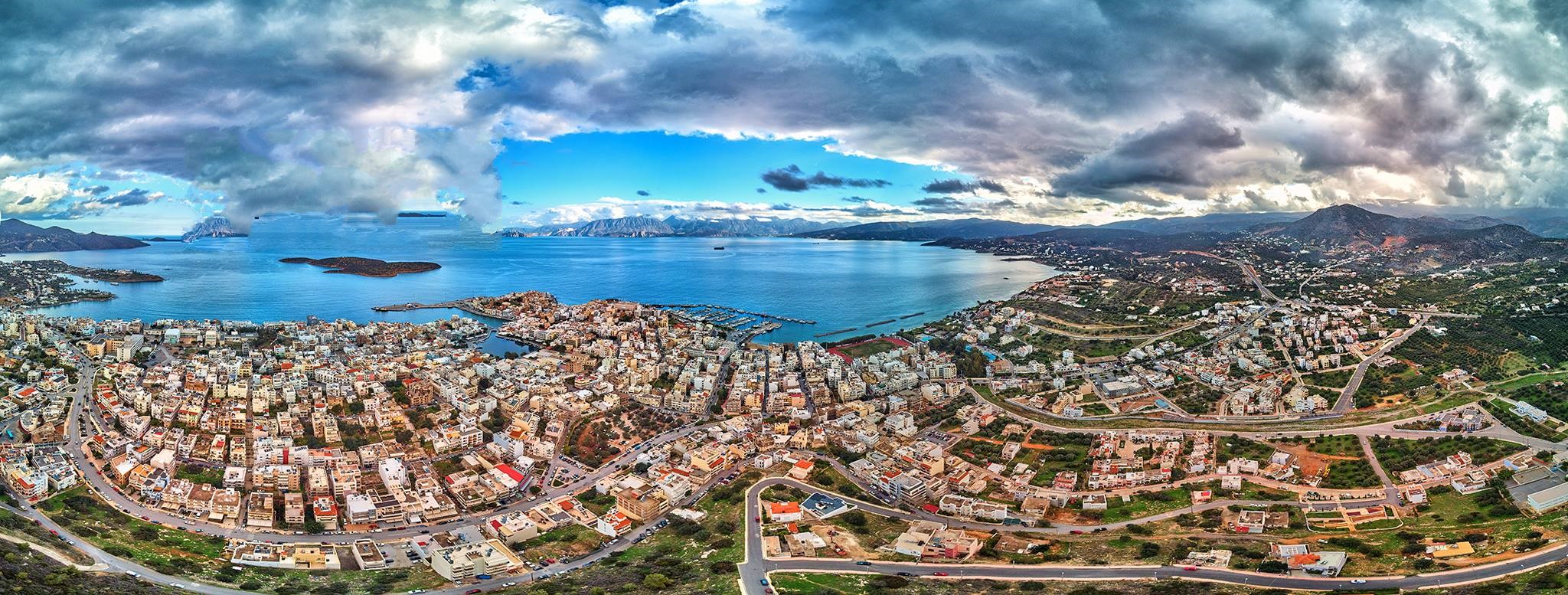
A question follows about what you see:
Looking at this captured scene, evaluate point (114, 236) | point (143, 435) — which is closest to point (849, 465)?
point (143, 435)

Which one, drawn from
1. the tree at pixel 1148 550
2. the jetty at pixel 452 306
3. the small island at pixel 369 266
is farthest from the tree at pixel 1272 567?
the small island at pixel 369 266

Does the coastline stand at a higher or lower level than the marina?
higher

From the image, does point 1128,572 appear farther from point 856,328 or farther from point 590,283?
point 590,283

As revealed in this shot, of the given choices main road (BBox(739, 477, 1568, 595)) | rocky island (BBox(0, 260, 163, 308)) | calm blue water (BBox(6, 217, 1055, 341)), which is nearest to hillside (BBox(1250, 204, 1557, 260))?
calm blue water (BBox(6, 217, 1055, 341))

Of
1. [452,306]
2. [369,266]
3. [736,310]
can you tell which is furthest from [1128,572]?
[369,266]

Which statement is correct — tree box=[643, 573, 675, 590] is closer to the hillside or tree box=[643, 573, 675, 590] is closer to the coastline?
the coastline

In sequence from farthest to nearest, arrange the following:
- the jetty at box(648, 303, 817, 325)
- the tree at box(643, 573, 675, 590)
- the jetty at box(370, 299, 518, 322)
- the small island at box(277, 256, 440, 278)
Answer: the small island at box(277, 256, 440, 278) < the jetty at box(370, 299, 518, 322) < the jetty at box(648, 303, 817, 325) < the tree at box(643, 573, 675, 590)

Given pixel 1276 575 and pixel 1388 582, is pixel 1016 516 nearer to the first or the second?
pixel 1276 575
